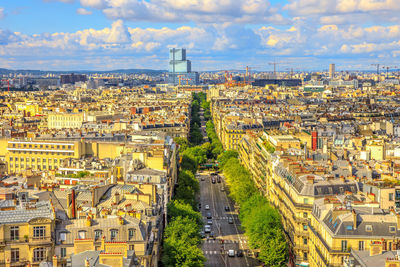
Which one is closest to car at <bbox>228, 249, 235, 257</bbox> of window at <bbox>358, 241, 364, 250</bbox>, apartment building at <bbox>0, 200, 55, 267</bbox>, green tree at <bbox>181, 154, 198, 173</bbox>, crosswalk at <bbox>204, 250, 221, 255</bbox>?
crosswalk at <bbox>204, 250, 221, 255</bbox>

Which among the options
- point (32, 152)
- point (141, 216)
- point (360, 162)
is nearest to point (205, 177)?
point (32, 152)

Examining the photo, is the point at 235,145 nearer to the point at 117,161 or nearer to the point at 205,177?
the point at 205,177

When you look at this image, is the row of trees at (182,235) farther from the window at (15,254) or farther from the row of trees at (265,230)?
the window at (15,254)

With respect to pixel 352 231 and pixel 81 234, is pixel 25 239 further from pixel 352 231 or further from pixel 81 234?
pixel 352 231

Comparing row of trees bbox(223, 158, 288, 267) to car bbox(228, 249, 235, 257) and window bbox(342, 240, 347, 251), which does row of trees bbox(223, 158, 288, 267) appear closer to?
car bbox(228, 249, 235, 257)

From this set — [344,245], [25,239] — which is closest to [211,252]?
[344,245]

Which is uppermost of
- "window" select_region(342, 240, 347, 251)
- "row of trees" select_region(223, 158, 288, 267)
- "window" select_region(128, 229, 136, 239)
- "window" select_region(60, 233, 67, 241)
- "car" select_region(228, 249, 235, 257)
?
"window" select_region(60, 233, 67, 241)

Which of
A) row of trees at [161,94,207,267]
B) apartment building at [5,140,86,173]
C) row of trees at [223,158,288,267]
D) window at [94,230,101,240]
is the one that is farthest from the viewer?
apartment building at [5,140,86,173]

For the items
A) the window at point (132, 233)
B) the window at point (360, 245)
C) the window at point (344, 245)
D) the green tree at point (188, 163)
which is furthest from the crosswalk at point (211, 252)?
the green tree at point (188, 163)
